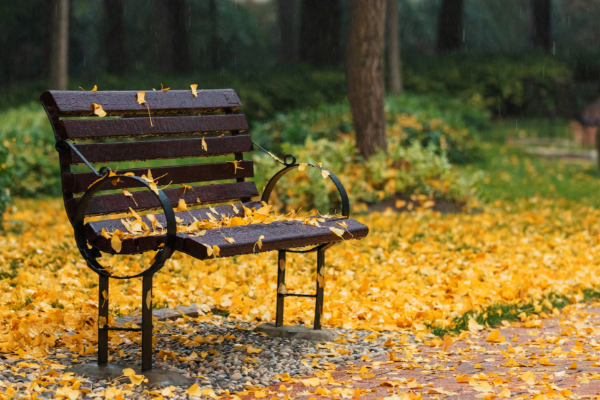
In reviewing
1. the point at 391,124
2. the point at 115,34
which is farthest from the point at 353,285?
the point at 115,34

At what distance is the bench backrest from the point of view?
124 inches

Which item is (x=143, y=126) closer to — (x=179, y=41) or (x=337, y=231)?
(x=337, y=231)

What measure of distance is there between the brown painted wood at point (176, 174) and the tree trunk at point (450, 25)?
17.3 metres

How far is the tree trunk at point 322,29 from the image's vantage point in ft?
57.7

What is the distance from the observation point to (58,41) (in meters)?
10.6

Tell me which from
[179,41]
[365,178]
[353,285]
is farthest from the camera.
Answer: [179,41]

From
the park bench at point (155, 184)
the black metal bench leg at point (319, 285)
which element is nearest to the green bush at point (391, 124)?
the park bench at point (155, 184)

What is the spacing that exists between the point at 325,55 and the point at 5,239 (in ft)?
42.0

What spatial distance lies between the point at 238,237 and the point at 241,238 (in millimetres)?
19

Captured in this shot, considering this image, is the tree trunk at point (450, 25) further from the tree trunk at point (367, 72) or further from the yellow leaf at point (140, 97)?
the yellow leaf at point (140, 97)

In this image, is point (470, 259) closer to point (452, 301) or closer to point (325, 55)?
Result: point (452, 301)

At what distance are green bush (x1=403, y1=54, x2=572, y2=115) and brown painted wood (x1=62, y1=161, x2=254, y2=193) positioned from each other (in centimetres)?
1293

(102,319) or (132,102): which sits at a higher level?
(132,102)

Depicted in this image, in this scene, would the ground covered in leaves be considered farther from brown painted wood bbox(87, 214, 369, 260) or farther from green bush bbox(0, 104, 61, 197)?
green bush bbox(0, 104, 61, 197)
